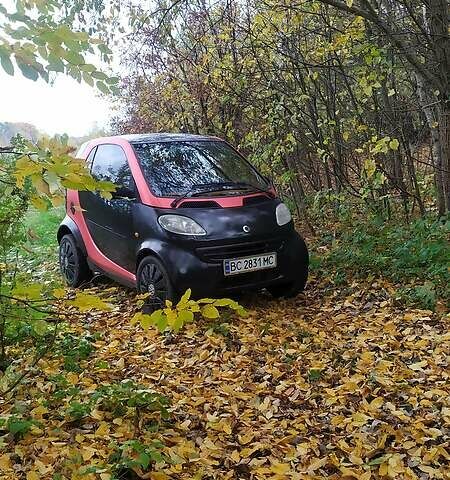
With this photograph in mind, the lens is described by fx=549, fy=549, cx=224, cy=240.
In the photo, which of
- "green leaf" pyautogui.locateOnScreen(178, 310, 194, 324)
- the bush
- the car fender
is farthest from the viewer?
the car fender

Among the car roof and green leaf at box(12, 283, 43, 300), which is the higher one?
the car roof

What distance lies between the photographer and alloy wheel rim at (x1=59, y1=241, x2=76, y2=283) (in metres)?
6.53

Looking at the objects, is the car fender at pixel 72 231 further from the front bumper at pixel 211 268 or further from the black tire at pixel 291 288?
the black tire at pixel 291 288

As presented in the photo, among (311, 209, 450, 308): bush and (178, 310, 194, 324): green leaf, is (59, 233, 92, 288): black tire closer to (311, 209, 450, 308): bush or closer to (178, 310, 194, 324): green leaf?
(311, 209, 450, 308): bush

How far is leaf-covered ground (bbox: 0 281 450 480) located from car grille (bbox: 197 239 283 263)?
592 millimetres

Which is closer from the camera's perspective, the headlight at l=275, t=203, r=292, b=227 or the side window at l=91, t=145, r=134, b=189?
the headlight at l=275, t=203, r=292, b=227

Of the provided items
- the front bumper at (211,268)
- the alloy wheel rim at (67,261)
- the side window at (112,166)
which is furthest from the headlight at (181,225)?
the alloy wheel rim at (67,261)

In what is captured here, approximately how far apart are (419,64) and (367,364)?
3.13 metres

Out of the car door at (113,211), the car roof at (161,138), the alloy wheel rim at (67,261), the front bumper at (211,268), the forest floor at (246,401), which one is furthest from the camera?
the alloy wheel rim at (67,261)

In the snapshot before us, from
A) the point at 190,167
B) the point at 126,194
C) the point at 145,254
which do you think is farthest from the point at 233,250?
the point at 126,194

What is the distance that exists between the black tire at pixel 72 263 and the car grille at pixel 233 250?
2.11 metres

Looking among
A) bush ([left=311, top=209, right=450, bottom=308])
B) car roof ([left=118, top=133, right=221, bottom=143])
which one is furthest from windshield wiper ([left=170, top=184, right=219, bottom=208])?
bush ([left=311, top=209, right=450, bottom=308])

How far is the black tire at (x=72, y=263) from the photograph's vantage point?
21.0 feet

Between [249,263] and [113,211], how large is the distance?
161 centimetres
